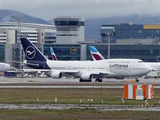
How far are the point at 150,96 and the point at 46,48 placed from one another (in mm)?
127773

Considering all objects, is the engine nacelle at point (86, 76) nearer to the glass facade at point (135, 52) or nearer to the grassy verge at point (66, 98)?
the grassy verge at point (66, 98)

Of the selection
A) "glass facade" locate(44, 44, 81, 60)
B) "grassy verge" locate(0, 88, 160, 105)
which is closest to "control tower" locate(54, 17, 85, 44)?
"glass facade" locate(44, 44, 81, 60)

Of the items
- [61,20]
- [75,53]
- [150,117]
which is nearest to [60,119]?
[150,117]

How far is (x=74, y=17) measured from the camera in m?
190

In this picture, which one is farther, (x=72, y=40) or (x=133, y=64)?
(x=72, y=40)

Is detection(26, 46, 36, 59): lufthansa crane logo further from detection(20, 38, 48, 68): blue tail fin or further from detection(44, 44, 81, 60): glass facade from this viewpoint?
detection(44, 44, 81, 60): glass facade

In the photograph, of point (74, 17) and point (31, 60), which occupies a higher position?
point (74, 17)

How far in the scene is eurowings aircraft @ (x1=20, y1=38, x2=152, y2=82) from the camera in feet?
327

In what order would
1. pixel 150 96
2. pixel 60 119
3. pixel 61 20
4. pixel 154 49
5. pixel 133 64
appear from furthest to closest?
pixel 61 20 < pixel 154 49 < pixel 133 64 < pixel 150 96 < pixel 60 119

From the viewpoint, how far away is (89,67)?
104250mm

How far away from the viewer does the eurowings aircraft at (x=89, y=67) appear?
99688mm

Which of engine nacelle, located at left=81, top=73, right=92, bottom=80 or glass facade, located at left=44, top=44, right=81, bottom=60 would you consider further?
glass facade, located at left=44, top=44, right=81, bottom=60

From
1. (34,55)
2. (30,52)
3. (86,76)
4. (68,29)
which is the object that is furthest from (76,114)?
(68,29)

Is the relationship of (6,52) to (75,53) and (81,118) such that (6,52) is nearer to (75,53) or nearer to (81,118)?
(75,53)
